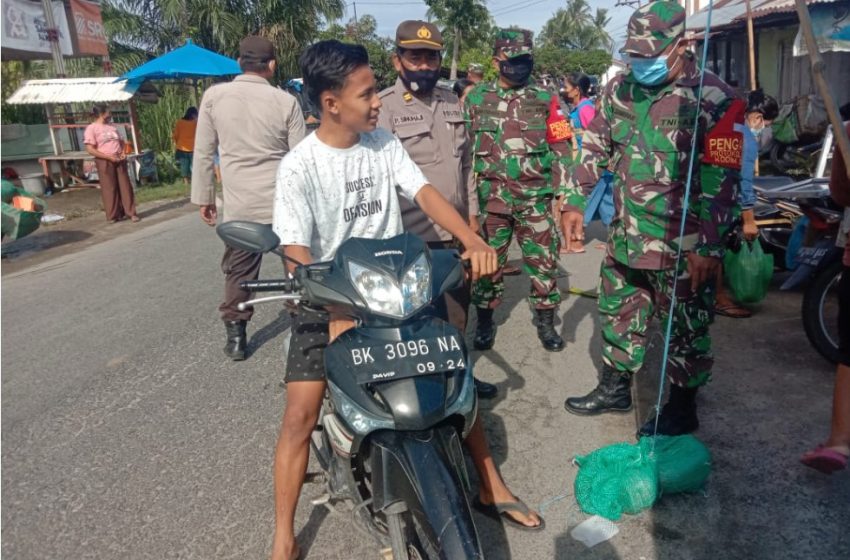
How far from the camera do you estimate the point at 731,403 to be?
12.3 feet

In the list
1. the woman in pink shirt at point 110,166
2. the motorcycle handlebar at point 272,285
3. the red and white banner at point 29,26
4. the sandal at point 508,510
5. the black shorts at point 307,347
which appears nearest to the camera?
the motorcycle handlebar at point 272,285

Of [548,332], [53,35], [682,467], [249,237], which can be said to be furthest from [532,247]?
[53,35]

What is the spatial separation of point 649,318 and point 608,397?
483 mm

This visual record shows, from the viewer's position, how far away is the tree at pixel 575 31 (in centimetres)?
8169

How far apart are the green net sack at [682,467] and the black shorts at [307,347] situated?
1.49 metres

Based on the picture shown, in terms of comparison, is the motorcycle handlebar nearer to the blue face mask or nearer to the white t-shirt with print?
the white t-shirt with print

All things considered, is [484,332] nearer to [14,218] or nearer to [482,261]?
[482,261]

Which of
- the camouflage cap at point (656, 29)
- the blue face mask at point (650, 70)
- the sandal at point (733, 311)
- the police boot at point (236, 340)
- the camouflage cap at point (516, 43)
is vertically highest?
the camouflage cap at point (516, 43)

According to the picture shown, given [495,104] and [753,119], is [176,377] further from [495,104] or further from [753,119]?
[753,119]

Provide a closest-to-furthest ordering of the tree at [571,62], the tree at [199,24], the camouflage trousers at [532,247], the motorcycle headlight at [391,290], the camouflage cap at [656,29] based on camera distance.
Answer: the motorcycle headlight at [391,290] < the camouflage cap at [656,29] < the camouflage trousers at [532,247] < the tree at [199,24] < the tree at [571,62]

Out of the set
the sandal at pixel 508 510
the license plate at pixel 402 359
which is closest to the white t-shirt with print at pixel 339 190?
the license plate at pixel 402 359

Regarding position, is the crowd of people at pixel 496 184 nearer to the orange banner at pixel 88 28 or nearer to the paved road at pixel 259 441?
the paved road at pixel 259 441

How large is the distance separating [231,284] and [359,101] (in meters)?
2.57

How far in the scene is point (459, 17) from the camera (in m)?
43.8
